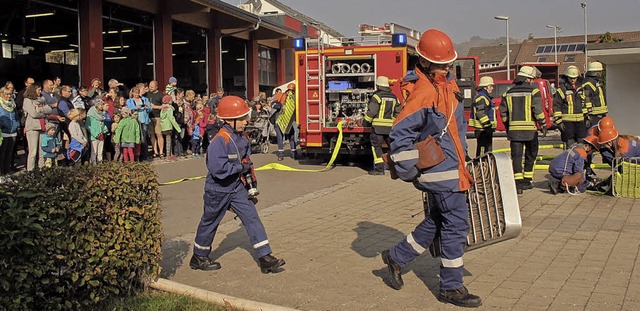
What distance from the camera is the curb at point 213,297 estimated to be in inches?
185

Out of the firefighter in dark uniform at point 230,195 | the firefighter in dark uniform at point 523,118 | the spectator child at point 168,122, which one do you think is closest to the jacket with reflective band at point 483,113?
the firefighter in dark uniform at point 523,118

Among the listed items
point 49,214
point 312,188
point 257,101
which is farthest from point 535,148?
point 257,101

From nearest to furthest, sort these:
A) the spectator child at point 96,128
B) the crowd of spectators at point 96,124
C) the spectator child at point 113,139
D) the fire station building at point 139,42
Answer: the crowd of spectators at point 96,124
the spectator child at point 96,128
the spectator child at point 113,139
the fire station building at point 139,42

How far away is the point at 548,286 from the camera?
17.3 ft

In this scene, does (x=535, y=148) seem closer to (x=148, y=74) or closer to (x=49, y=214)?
(x=49, y=214)

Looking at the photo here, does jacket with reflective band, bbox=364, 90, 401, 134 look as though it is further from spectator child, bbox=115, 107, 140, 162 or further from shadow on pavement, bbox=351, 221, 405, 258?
spectator child, bbox=115, 107, 140, 162

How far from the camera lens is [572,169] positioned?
392 inches

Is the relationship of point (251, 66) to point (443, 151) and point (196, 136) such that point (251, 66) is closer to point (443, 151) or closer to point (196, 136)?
point (196, 136)

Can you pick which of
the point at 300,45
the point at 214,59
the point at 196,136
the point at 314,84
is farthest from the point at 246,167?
the point at 214,59

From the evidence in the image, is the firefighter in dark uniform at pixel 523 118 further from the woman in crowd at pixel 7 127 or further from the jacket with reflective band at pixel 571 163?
the woman in crowd at pixel 7 127

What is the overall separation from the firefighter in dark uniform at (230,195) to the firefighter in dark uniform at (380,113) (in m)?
6.56

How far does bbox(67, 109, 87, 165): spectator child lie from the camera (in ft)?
38.9

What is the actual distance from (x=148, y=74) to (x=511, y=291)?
54.7 feet

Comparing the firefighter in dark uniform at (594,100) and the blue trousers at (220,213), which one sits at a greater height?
the firefighter in dark uniform at (594,100)
